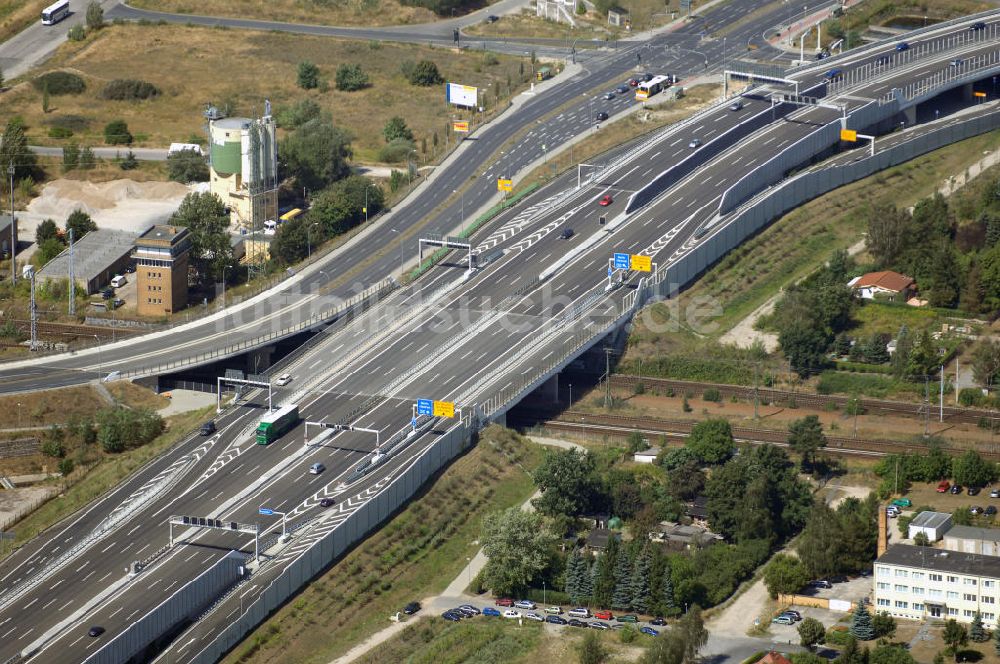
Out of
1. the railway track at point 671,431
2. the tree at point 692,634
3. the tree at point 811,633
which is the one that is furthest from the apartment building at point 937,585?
the railway track at point 671,431

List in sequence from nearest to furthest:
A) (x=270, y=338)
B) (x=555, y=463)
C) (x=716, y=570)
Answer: (x=716, y=570), (x=555, y=463), (x=270, y=338)

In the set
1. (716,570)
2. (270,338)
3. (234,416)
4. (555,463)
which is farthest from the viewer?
(270,338)

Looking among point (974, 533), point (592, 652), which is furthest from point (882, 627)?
point (592, 652)

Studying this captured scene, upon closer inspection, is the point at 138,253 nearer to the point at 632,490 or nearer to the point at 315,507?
the point at 315,507

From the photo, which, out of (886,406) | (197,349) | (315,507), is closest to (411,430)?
(315,507)

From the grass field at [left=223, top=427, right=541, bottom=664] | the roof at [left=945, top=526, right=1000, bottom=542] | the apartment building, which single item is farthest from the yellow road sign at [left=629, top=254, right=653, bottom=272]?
the apartment building

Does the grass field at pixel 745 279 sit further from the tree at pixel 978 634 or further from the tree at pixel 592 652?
the tree at pixel 978 634

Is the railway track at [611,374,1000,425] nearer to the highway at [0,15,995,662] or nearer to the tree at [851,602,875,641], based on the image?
the highway at [0,15,995,662]
